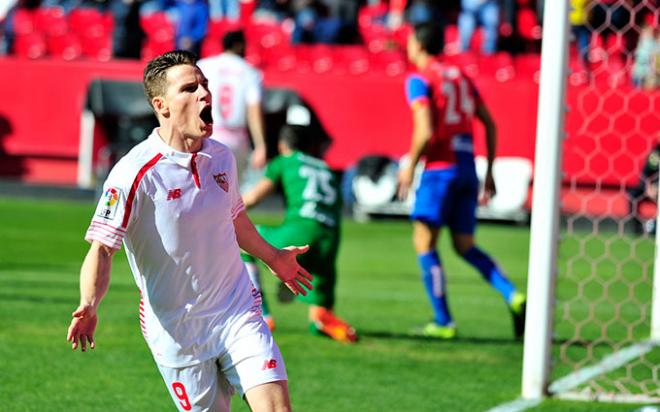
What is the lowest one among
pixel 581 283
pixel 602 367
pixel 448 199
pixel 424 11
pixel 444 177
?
pixel 602 367

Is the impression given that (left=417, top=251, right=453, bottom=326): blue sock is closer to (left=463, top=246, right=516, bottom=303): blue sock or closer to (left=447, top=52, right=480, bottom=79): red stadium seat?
(left=463, top=246, right=516, bottom=303): blue sock

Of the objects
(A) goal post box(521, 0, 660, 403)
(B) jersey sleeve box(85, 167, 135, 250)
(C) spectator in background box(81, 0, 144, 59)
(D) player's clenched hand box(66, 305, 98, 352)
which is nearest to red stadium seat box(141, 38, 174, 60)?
(C) spectator in background box(81, 0, 144, 59)

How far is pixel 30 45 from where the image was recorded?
76.9ft

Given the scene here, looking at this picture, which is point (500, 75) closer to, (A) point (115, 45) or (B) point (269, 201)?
(B) point (269, 201)

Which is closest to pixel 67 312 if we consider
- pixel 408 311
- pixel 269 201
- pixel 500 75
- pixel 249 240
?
pixel 408 311

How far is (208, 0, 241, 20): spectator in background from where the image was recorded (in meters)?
24.0

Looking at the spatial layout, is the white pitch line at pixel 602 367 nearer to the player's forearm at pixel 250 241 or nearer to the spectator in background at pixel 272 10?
the player's forearm at pixel 250 241

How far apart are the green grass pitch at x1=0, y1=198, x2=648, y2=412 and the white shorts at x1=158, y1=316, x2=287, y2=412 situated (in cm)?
200

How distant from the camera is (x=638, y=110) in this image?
18.5 m

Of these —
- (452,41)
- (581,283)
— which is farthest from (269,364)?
(452,41)

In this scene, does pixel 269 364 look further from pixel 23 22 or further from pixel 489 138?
pixel 23 22

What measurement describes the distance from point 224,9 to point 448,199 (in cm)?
1561

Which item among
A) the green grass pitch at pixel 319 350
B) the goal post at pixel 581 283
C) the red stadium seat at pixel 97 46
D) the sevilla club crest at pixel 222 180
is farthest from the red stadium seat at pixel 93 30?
the sevilla club crest at pixel 222 180

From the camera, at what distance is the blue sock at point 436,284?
9109mm
